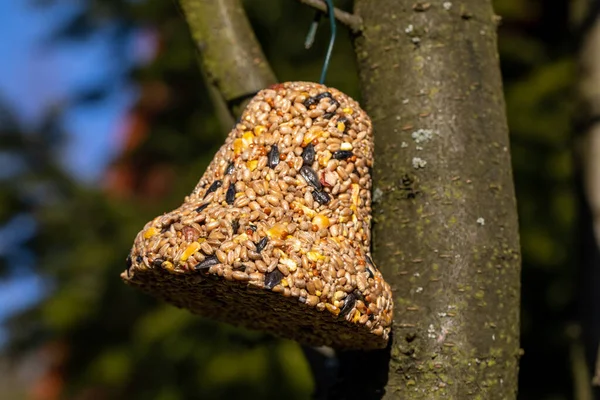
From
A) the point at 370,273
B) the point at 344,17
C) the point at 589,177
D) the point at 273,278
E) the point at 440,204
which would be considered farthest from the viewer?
the point at 589,177

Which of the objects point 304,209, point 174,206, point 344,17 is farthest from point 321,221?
point 174,206

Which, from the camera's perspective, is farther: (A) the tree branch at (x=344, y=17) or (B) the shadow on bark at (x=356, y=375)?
(A) the tree branch at (x=344, y=17)

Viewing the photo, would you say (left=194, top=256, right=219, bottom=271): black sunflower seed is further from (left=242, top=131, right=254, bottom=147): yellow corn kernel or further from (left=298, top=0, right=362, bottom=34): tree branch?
(left=298, top=0, right=362, bottom=34): tree branch

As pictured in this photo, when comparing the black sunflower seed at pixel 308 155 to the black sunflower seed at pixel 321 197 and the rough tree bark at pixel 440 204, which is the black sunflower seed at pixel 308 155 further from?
the rough tree bark at pixel 440 204

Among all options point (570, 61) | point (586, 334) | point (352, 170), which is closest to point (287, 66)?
point (570, 61)

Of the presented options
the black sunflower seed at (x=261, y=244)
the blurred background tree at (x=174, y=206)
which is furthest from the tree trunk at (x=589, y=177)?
the black sunflower seed at (x=261, y=244)

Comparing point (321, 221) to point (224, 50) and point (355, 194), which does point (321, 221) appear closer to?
point (355, 194)

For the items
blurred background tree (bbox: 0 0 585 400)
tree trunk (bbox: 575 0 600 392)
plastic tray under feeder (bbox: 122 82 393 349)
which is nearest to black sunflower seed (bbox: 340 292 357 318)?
plastic tray under feeder (bbox: 122 82 393 349)

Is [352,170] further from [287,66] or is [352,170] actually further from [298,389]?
[287,66]
